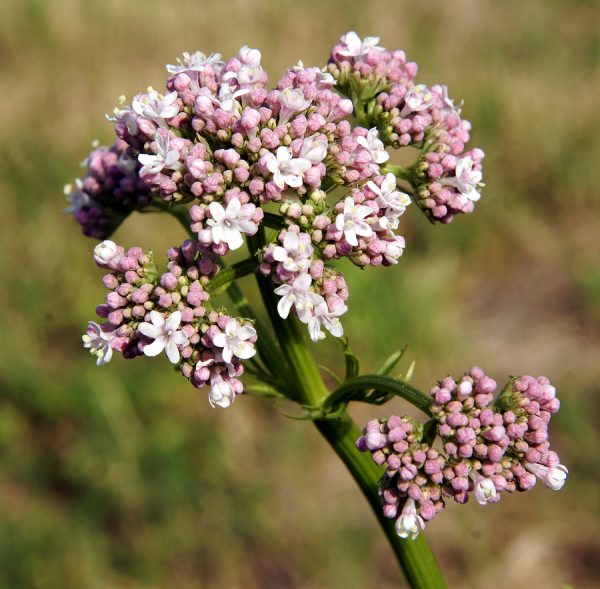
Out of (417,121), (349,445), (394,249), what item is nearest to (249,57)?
(417,121)

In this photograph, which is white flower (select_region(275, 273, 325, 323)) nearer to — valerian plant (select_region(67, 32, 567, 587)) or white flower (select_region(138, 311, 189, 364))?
valerian plant (select_region(67, 32, 567, 587))

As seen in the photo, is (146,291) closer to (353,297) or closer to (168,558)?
(168,558)

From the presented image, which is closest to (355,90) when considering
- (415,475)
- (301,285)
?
(301,285)

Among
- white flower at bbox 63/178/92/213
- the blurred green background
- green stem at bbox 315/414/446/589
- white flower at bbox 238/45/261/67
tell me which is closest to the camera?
white flower at bbox 238/45/261/67

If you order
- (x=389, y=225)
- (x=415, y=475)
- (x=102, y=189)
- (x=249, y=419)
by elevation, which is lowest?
(x=415, y=475)

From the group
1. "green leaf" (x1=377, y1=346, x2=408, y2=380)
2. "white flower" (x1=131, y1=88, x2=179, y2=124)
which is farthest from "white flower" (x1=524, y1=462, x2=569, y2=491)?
"white flower" (x1=131, y1=88, x2=179, y2=124)

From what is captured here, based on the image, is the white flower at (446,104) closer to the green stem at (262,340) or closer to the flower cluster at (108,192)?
the green stem at (262,340)

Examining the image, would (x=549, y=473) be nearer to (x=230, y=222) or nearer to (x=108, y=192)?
(x=230, y=222)
